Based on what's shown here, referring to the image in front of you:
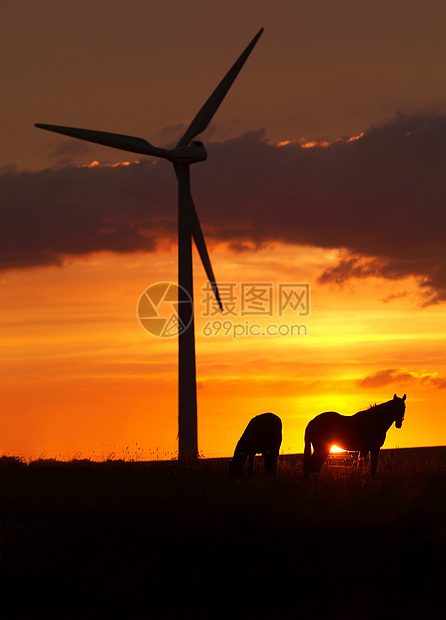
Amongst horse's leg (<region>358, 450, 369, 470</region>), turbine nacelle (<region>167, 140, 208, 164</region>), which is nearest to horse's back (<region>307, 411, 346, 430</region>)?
horse's leg (<region>358, 450, 369, 470</region>)

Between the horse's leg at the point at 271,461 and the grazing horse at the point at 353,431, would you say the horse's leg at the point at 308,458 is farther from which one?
the horse's leg at the point at 271,461

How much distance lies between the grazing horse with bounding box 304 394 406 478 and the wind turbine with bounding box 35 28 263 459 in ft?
32.8

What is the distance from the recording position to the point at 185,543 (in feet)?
48.8

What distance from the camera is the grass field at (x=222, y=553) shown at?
13.4 m

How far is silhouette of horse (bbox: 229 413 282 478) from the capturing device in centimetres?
2334

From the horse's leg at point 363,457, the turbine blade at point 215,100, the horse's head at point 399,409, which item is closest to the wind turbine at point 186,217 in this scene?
the turbine blade at point 215,100

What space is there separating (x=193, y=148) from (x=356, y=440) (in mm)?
19306

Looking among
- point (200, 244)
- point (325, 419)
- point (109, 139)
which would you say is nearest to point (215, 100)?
point (109, 139)

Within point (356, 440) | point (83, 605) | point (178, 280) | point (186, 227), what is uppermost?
point (186, 227)

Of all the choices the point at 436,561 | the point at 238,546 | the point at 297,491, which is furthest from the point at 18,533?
the point at 436,561

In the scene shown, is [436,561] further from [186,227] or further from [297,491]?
[186,227]

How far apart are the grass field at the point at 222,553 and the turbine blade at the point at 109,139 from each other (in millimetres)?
20249

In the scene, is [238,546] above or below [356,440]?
below

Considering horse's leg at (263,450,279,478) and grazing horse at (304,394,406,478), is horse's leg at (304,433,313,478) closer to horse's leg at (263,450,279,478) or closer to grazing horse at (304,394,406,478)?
grazing horse at (304,394,406,478)
